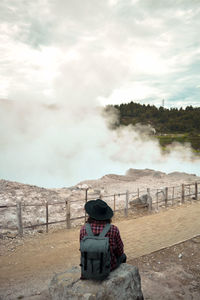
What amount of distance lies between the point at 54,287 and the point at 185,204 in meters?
12.6

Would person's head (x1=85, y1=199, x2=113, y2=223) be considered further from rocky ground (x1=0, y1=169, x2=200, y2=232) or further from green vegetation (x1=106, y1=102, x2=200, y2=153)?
green vegetation (x1=106, y1=102, x2=200, y2=153)

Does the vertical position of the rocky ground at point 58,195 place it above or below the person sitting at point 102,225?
below

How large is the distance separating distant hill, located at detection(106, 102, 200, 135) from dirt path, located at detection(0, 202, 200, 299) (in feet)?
194

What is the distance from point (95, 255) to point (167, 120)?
265 ft

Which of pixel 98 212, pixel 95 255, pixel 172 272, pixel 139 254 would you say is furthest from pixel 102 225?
pixel 139 254

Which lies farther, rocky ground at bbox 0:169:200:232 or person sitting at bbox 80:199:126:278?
rocky ground at bbox 0:169:200:232

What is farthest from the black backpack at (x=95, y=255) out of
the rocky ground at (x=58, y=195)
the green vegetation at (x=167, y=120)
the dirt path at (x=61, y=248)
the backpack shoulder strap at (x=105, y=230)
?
the green vegetation at (x=167, y=120)

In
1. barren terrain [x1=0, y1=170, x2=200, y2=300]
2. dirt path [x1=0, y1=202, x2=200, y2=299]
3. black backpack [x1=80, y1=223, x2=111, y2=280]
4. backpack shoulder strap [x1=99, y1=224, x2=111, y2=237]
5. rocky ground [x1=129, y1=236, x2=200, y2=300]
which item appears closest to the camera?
black backpack [x1=80, y1=223, x2=111, y2=280]

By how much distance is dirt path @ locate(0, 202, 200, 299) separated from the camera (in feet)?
20.0

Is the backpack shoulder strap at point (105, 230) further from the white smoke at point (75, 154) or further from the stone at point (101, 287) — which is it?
the white smoke at point (75, 154)

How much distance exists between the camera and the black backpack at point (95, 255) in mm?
3428

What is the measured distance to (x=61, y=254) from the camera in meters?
7.85

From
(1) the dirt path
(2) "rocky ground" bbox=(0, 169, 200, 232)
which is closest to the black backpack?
(1) the dirt path

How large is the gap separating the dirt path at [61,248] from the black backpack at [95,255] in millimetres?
2553
